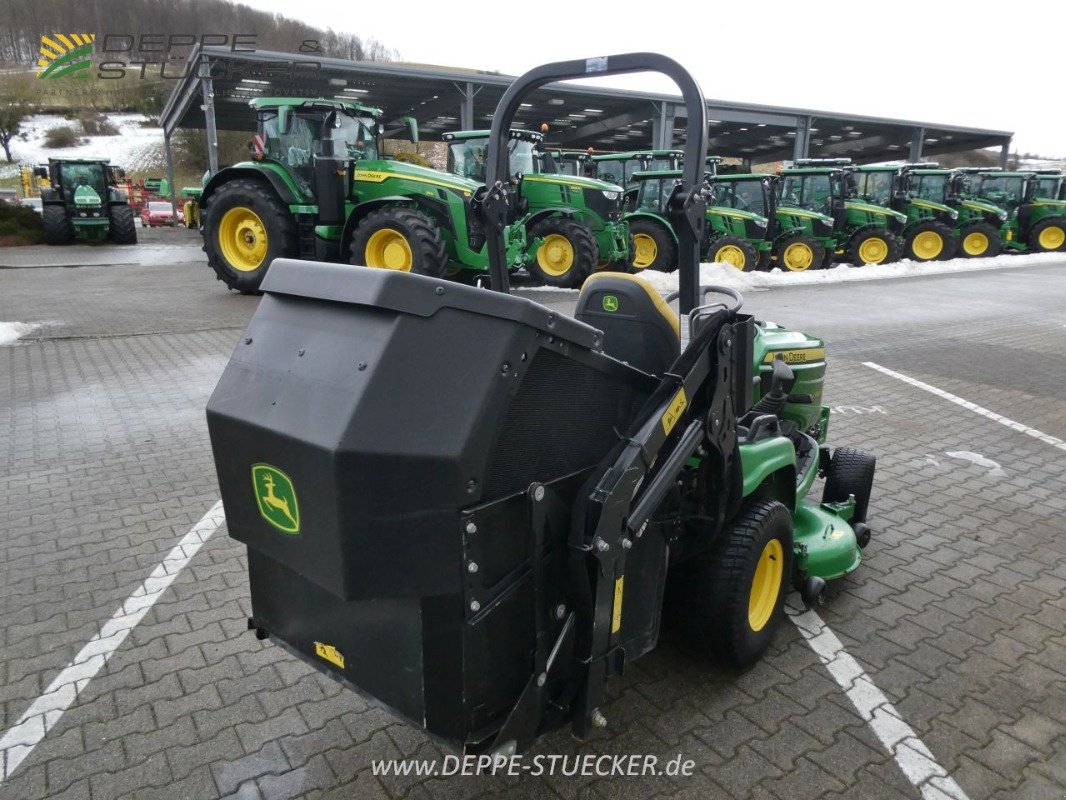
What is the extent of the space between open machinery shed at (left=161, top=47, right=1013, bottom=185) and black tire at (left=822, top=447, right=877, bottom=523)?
19.9 meters

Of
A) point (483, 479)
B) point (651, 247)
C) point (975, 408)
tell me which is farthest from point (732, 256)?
point (483, 479)

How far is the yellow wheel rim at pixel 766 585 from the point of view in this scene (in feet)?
9.64

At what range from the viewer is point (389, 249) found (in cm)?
1029

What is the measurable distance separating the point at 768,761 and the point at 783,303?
1063 cm

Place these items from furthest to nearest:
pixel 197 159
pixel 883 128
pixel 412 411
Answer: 1. pixel 197 159
2. pixel 883 128
3. pixel 412 411

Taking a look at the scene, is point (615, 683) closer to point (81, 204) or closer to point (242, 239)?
point (242, 239)

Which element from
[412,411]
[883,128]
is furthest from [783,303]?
[883,128]

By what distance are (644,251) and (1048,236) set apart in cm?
1270

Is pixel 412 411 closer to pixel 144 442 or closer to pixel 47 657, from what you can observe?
pixel 47 657

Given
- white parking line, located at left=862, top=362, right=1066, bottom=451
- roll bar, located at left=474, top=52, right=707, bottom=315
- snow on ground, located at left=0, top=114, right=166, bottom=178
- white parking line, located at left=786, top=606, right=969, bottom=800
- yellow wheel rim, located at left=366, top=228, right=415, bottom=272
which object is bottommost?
white parking line, located at left=862, top=362, right=1066, bottom=451

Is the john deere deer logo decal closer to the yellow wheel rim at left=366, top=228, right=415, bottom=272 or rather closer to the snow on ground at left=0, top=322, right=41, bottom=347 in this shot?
the snow on ground at left=0, top=322, right=41, bottom=347

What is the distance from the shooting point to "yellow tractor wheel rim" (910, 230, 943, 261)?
61.7 feet

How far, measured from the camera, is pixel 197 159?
46.1m

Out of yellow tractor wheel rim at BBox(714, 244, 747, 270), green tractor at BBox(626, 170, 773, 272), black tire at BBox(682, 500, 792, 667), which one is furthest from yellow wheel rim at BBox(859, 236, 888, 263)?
black tire at BBox(682, 500, 792, 667)
